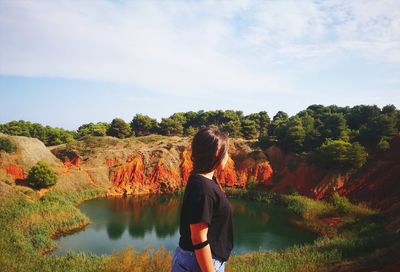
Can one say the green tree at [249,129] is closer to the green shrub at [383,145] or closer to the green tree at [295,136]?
the green tree at [295,136]

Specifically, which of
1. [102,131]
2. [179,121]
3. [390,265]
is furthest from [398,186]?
[102,131]

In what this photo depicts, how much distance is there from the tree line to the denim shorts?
819 inches

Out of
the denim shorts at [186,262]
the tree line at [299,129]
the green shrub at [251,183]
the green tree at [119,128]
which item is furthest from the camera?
the green tree at [119,128]

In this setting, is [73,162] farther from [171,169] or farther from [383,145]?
[383,145]

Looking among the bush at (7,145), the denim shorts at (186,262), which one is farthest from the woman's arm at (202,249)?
the bush at (7,145)

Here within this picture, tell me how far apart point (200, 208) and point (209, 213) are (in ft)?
0.28

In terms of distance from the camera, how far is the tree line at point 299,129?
31.9 meters

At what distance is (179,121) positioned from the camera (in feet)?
178

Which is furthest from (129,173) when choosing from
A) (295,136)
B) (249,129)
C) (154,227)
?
(249,129)

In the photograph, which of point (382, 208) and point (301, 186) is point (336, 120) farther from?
point (382, 208)

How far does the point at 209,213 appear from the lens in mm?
2725

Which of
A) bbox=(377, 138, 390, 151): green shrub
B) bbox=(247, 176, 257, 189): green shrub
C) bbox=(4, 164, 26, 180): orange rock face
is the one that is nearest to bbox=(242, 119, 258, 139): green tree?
bbox=(247, 176, 257, 189): green shrub

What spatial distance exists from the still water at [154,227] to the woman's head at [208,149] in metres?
16.5

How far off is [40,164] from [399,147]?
29909 millimetres
